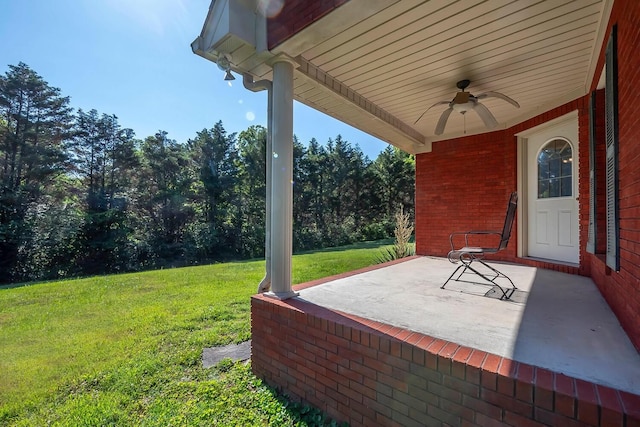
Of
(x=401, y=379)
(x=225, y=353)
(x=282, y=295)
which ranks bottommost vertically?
(x=225, y=353)

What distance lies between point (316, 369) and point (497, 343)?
3.80 feet

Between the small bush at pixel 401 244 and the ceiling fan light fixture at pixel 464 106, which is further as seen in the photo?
the small bush at pixel 401 244

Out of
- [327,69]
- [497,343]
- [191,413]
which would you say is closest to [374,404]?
[497,343]

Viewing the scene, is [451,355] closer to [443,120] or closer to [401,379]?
[401,379]

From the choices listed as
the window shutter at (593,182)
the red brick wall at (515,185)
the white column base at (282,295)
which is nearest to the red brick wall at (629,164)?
the red brick wall at (515,185)

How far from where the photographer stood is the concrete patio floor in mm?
1341

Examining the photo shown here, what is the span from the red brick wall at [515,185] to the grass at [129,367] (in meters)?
2.18

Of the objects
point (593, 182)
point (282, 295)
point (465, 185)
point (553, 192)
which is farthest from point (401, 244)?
point (282, 295)

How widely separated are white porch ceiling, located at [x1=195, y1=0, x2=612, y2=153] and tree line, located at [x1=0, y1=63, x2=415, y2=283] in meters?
13.1

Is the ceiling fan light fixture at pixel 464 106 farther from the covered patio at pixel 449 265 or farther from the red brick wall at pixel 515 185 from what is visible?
the red brick wall at pixel 515 185

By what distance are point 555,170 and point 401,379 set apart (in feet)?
13.7

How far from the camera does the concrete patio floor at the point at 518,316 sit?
1341 mm

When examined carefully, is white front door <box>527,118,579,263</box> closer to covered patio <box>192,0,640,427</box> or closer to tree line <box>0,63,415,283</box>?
covered patio <box>192,0,640,427</box>

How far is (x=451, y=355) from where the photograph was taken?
1.38 m
